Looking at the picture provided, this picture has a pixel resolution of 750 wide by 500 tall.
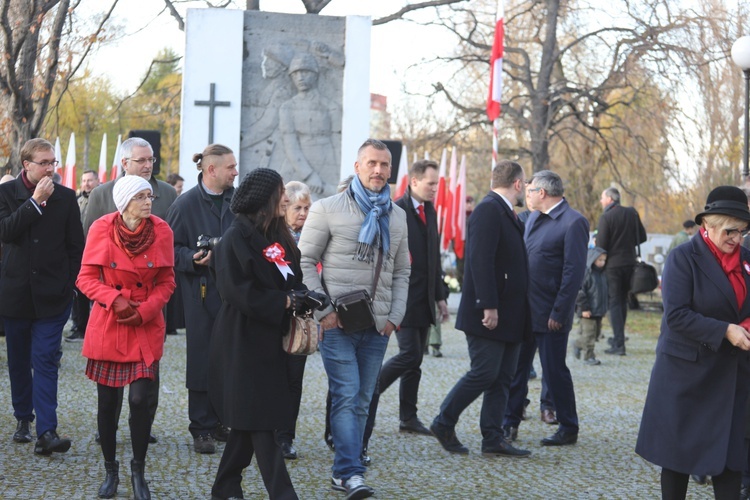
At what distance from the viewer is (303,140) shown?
14312 millimetres

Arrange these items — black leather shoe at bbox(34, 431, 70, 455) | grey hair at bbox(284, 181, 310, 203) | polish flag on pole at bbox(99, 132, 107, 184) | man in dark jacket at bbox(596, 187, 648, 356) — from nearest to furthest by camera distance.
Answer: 1. black leather shoe at bbox(34, 431, 70, 455)
2. grey hair at bbox(284, 181, 310, 203)
3. man in dark jacket at bbox(596, 187, 648, 356)
4. polish flag on pole at bbox(99, 132, 107, 184)

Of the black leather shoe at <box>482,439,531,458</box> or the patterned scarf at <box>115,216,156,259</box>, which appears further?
the black leather shoe at <box>482,439,531,458</box>

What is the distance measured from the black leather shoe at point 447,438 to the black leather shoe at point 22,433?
2.77 metres

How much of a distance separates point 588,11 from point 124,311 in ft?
70.5

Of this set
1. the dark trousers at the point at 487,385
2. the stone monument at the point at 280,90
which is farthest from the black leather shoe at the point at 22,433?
the stone monument at the point at 280,90

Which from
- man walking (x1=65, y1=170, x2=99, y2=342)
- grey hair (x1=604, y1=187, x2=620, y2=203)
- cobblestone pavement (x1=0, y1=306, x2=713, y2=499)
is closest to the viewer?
cobblestone pavement (x1=0, y1=306, x2=713, y2=499)

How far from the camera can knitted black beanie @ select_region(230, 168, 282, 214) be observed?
555 cm

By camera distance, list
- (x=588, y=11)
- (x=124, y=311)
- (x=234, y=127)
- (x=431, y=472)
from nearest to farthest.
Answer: (x=124, y=311) → (x=431, y=472) → (x=234, y=127) → (x=588, y=11)

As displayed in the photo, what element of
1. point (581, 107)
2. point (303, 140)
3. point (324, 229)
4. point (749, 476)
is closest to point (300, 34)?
point (303, 140)

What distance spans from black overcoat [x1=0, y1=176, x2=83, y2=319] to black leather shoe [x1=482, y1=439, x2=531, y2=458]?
3050 mm

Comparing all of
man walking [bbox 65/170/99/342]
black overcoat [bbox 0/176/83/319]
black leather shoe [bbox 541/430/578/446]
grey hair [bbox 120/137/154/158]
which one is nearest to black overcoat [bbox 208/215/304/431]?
black overcoat [bbox 0/176/83/319]

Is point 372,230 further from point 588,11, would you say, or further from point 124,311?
point 588,11

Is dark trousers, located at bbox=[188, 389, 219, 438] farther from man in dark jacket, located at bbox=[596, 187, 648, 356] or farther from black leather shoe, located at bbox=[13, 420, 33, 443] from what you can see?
man in dark jacket, located at bbox=[596, 187, 648, 356]

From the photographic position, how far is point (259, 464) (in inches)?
216
